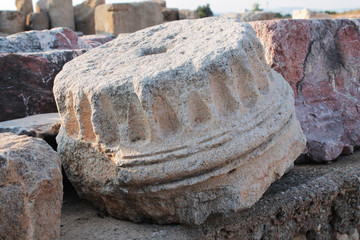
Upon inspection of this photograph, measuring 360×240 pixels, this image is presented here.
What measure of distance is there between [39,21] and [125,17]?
11.4ft

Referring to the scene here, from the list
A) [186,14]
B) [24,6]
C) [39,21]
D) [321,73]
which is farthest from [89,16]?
[321,73]

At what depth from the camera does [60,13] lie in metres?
10.6

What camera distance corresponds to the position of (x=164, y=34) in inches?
98.5

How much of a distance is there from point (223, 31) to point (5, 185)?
133 centimetres

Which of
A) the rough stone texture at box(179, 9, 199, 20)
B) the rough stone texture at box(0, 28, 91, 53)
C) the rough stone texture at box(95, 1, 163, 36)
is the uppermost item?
the rough stone texture at box(0, 28, 91, 53)

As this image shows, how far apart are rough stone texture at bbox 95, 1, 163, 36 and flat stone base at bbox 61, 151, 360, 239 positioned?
619cm

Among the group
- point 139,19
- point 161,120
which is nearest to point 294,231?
point 161,120

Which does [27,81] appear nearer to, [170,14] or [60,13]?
[60,13]

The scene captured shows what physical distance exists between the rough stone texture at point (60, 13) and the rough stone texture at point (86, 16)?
357 millimetres

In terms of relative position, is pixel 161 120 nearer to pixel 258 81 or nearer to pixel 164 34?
pixel 258 81

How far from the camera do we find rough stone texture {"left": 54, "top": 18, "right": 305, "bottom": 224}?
1815mm

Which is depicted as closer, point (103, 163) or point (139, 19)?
point (103, 163)

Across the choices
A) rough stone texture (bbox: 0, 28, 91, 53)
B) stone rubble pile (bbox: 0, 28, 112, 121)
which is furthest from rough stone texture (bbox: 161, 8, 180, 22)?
stone rubble pile (bbox: 0, 28, 112, 121)

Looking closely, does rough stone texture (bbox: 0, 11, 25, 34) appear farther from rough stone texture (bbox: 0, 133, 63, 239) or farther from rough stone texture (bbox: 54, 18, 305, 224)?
rough stone texture (bbox: 0, 133, 63, 239)
